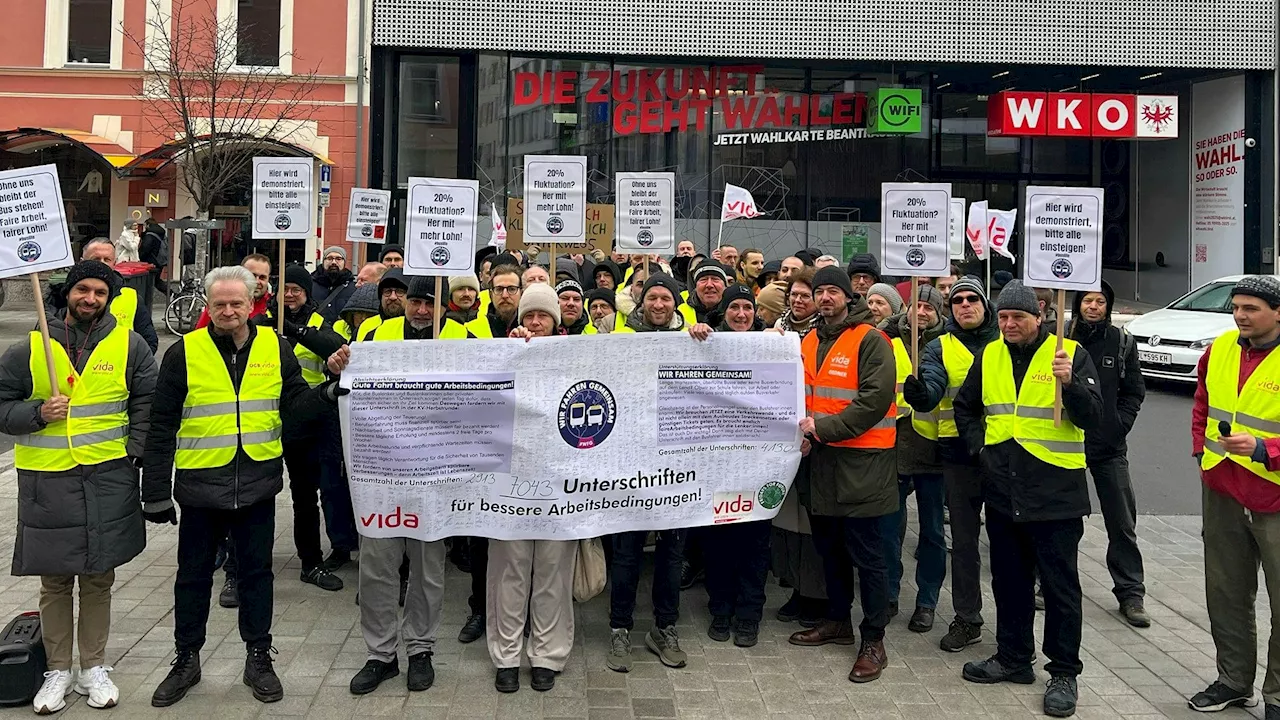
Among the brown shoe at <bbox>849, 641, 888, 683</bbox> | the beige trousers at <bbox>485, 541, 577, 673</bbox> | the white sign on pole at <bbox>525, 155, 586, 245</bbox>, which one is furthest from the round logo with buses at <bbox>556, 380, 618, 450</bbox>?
the white sign on pole at <bbox>525, 155, 586, 245</bbox>

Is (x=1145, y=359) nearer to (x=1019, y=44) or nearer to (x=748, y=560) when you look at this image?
(x=1019, y=44)

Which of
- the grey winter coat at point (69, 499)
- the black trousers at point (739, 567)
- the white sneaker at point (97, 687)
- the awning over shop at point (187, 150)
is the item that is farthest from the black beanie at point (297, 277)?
the awning over shop at point (187, 150)

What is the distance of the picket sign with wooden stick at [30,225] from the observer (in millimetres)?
5242

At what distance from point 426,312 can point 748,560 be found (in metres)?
2.38

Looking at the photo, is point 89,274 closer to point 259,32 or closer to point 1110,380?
point 1110,380

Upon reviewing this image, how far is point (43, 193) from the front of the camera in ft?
17.5

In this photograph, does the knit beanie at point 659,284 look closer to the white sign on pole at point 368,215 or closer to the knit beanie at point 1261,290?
the knit beanie at point 1261,290

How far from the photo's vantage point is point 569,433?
18.7ft

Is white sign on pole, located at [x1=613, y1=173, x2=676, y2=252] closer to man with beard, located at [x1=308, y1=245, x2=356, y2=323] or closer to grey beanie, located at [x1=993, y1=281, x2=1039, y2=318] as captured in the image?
man with beard, located at [x1=308, y1=245, x2=356, y2=323]

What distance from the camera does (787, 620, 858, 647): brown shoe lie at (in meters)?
6.12

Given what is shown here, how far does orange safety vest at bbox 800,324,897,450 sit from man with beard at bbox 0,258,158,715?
3.38 m

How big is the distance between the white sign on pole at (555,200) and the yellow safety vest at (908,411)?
3136mm

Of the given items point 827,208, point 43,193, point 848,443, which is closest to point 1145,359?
point 827,208

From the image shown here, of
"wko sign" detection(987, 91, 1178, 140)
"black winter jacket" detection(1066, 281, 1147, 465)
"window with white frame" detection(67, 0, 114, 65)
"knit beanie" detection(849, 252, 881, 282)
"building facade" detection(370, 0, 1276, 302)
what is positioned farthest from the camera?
"wko sign" detection(987, 91, 1178, 140)
